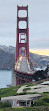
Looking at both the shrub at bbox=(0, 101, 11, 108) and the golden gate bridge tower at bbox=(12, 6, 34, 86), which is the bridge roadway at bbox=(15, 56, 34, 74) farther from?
the shrub at bbox=(0, 101, 11, 108)

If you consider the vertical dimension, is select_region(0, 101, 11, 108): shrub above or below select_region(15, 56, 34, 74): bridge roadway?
above

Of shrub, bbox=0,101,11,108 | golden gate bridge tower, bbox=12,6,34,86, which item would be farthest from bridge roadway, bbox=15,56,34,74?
shrub, bbox=0,101,11,108

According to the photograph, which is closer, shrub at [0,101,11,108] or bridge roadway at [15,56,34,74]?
shrub at [0,101,11,108]

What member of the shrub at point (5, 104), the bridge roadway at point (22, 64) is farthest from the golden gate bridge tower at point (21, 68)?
the shrub at point (5, 104)

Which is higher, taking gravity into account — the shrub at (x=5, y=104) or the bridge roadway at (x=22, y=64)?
the shrub at (x=5, y=104)

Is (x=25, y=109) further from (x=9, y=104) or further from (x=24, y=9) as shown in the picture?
(x=24, y=9)

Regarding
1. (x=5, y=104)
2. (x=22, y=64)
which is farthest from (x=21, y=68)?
(x=5, y=104)

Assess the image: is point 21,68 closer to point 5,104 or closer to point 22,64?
point 22,64

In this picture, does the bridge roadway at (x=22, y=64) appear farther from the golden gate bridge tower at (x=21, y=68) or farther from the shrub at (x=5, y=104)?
the shrub at (x=5, y=104)

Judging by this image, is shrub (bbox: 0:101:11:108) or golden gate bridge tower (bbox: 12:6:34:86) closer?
shrub (bbox: 0:101:11:108)

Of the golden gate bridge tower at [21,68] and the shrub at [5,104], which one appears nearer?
the shrub at [5,104]

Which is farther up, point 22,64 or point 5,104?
point 5,104
